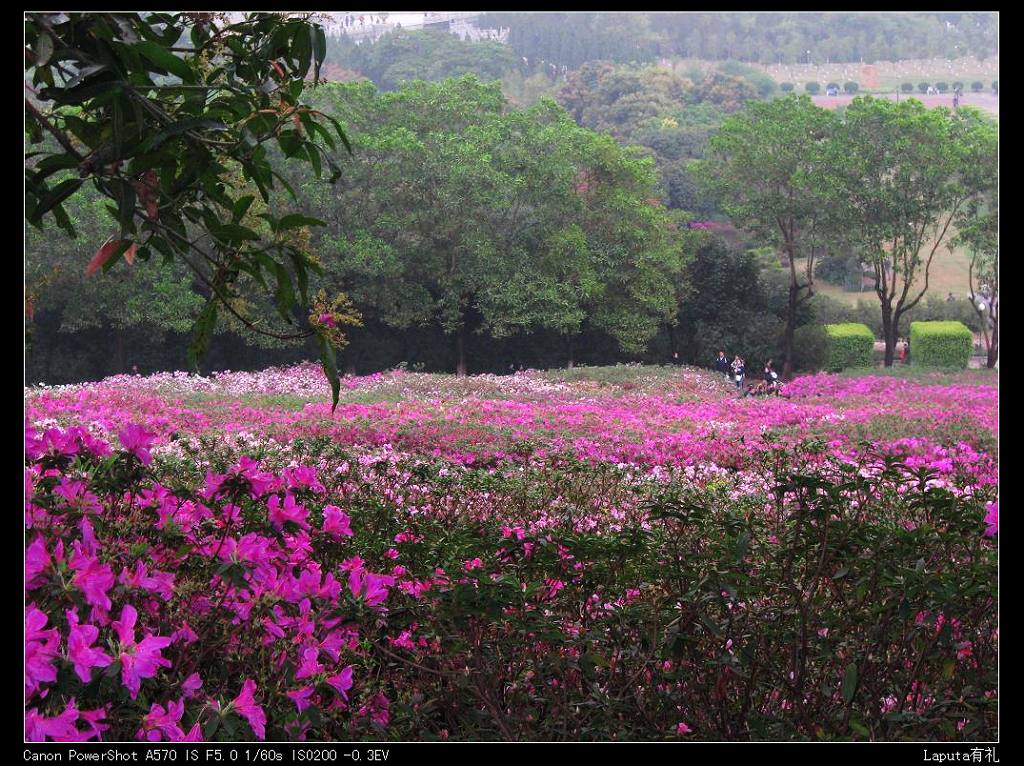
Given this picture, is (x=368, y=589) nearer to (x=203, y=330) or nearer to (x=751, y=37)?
(x=203, y=330)

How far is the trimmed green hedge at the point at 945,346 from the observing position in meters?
26.1

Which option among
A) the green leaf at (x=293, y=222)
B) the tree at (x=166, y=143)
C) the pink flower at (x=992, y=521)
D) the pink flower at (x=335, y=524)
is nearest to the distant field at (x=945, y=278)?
the pink flower at (x=992, y=521)

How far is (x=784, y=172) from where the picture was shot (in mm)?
26672

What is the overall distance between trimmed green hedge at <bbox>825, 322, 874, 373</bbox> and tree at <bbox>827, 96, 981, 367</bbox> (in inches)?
23.0

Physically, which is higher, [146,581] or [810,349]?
[146,581]

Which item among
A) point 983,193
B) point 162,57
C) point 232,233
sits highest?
point 983,193

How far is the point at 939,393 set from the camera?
17.1 metres

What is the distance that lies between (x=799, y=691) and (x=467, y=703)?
35.2 inches

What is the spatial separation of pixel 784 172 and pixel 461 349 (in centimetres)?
1042

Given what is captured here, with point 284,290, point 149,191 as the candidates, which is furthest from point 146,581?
point 149,191

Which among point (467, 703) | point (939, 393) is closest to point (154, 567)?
point (467, 703)

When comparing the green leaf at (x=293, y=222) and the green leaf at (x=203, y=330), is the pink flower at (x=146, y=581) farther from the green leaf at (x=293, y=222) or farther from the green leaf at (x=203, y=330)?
the green leaf at (x=293, y=222)

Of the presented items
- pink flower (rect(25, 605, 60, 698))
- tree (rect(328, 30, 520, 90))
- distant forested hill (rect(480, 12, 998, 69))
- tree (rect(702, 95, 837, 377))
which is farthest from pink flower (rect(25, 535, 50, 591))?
distant forested hill (rect(480, 12, 998, 69))

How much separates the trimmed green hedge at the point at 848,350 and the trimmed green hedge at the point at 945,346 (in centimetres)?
144
